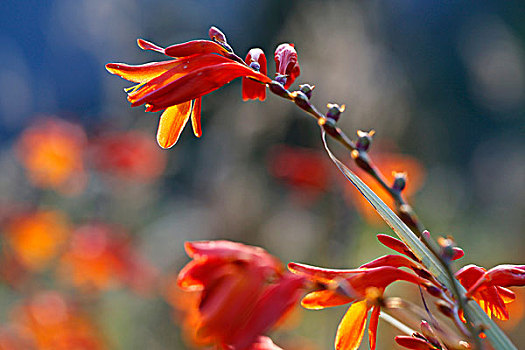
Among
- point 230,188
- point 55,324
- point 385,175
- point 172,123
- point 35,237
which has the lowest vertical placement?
point 55,324

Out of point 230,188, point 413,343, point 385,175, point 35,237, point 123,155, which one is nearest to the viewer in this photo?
point 413,343

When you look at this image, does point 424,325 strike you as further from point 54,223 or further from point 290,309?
point 54,223

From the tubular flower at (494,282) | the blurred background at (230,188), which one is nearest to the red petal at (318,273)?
the tubular flower at (494,282)

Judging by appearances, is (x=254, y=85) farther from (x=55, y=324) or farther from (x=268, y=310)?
(x=55, y=324)

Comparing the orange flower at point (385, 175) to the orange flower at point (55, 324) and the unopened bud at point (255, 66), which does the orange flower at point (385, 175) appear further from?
the unopened bud at point (255, 66)

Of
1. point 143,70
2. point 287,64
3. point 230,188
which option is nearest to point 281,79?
point 287,64

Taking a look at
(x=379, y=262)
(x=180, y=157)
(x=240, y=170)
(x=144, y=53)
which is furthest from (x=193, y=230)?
(x=379, y=262)
